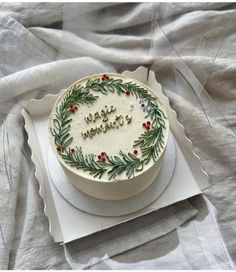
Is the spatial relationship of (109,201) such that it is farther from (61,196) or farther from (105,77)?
(105,77)

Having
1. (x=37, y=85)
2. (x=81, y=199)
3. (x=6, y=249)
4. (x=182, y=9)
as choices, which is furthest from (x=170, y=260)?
(x=182, y=9)

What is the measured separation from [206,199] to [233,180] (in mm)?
68

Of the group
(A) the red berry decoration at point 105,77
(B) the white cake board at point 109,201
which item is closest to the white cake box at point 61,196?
(B) the white cake board at point 109,201

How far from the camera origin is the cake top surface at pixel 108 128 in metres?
0.83

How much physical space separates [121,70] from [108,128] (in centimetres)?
24

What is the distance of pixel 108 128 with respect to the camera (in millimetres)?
862

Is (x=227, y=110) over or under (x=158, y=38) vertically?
under

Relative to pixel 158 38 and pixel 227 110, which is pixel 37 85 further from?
pixel 227 110

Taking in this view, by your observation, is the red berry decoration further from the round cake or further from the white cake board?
the white cake board

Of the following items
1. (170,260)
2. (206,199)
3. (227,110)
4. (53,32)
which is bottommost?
(170,260)

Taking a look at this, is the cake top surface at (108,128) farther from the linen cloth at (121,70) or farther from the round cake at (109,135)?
the linen cloth at (121,70)

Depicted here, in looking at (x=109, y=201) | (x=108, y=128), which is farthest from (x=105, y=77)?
(x=109, y=201)

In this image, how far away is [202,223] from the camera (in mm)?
888

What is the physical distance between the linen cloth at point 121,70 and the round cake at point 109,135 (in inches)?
4.3
